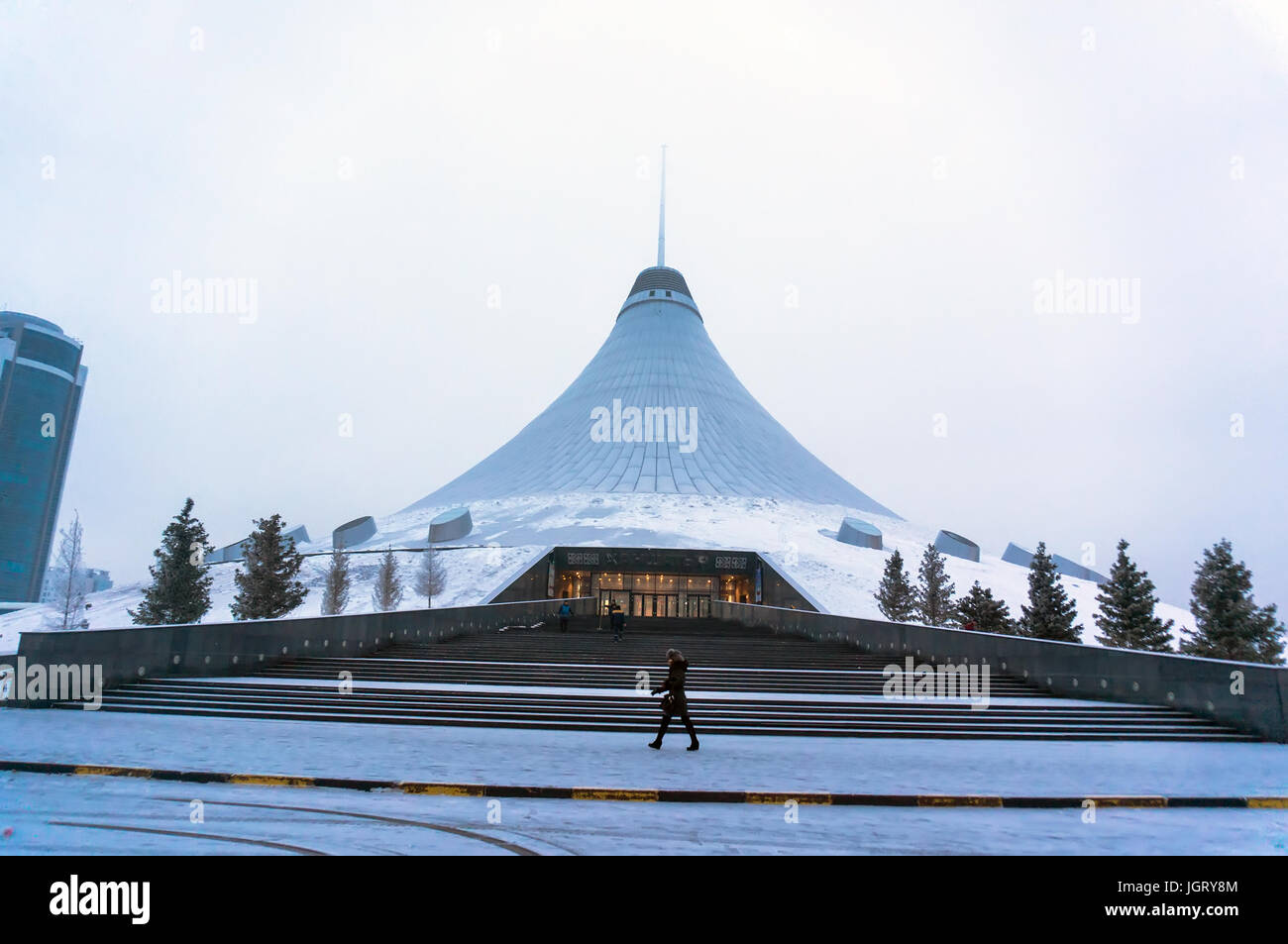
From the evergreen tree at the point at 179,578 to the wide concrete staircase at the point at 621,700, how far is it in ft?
34.2

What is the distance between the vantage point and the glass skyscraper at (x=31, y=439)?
76750 mm

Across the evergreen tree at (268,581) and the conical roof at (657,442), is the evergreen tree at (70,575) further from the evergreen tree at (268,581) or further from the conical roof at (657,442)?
the conical roof at (657,442)

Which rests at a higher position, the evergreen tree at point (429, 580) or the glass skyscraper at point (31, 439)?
the glass skyscraper at point (31, 439)

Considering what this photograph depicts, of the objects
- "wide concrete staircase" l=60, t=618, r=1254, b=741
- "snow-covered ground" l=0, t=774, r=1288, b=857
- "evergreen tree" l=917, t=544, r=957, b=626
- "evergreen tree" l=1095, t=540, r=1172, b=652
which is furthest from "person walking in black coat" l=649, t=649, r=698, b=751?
"evergreen tree" l=917, t=544, r=957, b=626

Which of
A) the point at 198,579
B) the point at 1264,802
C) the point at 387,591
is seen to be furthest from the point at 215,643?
the point at 387,591

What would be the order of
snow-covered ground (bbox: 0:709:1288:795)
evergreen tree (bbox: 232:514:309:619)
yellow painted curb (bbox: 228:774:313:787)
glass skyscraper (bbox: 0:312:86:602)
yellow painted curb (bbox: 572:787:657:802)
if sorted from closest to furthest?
1. yellow painted curb (bbox: 572:787:657:802)
2. yellow painted curb (bbox: 228:774:313:787)
3. snow-covered ground (bbox: 0:709:1288:795)
4. evergreen tree (bbox: 232:514:309:619)
5. glass skyscraper (bbox: 0:312:86:602)

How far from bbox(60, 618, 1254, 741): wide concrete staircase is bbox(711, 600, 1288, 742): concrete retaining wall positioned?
183mm

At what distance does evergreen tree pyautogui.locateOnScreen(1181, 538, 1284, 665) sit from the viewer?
57.7 feet

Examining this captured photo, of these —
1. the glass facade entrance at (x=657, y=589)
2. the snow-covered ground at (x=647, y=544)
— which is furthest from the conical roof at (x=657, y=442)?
the glass facade entrance at (x=657, y=589)

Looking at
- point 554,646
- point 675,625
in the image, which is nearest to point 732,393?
point 675,625

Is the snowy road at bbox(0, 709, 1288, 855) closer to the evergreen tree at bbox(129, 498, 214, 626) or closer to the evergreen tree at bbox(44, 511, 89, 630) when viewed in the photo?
the evergreen tree at bbox(129, 498, 214, 626)

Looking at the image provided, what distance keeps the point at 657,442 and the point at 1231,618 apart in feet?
93.2

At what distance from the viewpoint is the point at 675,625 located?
63.9 feet
